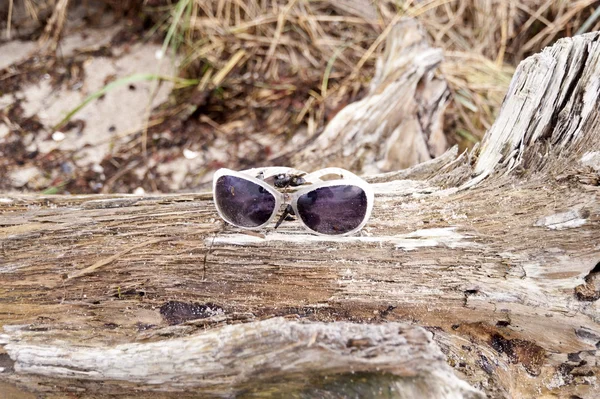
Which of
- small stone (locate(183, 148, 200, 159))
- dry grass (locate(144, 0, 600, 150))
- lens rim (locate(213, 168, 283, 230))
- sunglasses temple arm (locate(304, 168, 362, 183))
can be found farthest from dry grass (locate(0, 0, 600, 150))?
lens rim (locate(213, 168, 283, 230))

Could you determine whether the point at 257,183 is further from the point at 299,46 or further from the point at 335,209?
the point at 299,46

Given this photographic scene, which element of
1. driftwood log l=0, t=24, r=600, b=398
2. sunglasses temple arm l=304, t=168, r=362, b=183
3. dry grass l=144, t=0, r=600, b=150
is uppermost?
dry grass l=144, t=0, r=600, b=150

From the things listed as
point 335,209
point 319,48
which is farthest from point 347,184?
point 319,48

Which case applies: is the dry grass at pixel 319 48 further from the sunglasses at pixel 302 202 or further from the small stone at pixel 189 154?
the sunglasses at pixel 302 202

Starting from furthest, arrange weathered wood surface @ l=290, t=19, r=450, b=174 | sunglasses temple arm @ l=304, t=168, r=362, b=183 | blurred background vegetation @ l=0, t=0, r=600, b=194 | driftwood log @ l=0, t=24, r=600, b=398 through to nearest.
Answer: blurred background vegetation @ l=0, t=0, r=600, b=194 < weathered wood surface @ l=290, t=19, r=450, b=174 < sunglasses temple arm @ l=304, t=168, r=362, b=183 < driftwood log @ l=0, t=24, r=600, b=398

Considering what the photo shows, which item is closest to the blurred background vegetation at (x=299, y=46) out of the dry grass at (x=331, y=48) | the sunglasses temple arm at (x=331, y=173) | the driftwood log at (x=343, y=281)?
the dry grass at (x=331, y=48)

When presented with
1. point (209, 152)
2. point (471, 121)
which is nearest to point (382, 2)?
point (471, 121)

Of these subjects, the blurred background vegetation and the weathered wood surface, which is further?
the blurred background vegetation

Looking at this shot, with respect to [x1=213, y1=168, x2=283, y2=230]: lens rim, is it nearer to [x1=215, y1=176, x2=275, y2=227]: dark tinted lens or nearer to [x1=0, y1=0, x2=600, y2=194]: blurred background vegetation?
[x1=215, y1=176, x2=275, y2=227]: dark tinted lens

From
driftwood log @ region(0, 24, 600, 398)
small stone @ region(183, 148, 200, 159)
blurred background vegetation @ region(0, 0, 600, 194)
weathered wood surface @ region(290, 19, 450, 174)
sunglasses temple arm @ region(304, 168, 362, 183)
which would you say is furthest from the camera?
blurred background vegetation @ region(0, 0, 600, 194)
